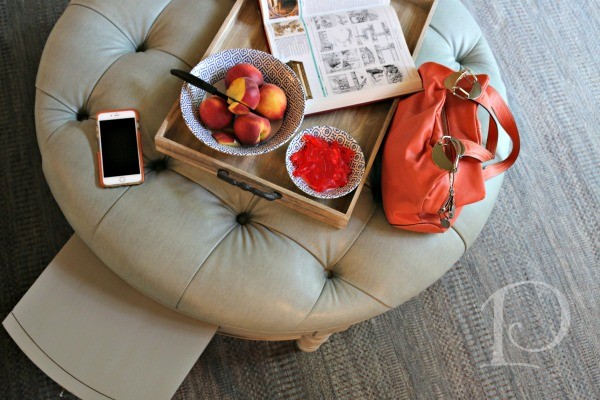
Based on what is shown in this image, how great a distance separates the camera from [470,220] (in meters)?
0.93

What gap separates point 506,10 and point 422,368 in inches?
41.6

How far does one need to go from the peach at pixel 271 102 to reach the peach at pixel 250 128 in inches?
0.7

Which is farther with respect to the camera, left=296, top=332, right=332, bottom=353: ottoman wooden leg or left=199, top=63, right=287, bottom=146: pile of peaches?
left=296, top=332, right=332, bottom=353: ottoman wooden leg

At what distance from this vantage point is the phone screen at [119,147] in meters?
0.86

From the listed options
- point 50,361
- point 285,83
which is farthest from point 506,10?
point 50,361

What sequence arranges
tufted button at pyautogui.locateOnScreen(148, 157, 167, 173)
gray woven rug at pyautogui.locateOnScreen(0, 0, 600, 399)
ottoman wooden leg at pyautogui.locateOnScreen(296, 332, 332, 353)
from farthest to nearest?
gray woven rug at pyautogui.locateOnScreen(0, 0, 600, 399)
ottoman wooden leg at pyautogui.locateOnScreen(296, 332, 332, 353)
tufted button at pyautogui.locateOnScreen(148, 157, 167, 173)

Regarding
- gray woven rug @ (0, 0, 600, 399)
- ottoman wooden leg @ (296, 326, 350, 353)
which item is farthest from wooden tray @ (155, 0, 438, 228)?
gray woven rug @ (0, 0, 600, 399)

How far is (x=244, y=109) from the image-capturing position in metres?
0.83

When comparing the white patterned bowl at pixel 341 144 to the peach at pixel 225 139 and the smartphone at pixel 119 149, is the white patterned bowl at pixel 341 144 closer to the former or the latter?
the peach at pixel 225 139

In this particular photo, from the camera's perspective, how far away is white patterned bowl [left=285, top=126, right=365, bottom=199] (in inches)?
33.2

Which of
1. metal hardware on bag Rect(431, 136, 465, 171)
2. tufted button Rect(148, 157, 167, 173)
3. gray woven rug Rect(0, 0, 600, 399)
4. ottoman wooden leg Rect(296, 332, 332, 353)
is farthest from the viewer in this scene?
gray woven rug Rect(0, 0, 600, 399)

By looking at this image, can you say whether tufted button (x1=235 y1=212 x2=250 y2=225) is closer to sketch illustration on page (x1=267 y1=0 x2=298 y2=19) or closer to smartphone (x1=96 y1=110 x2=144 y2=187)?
smartphone (x1=96 y1=110 x2=144 y2=187)

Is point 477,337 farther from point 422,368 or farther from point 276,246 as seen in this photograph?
point 276,246

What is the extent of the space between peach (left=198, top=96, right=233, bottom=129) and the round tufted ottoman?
0.31ft
